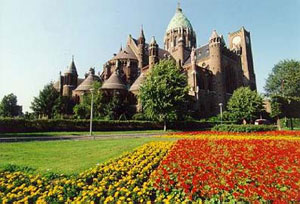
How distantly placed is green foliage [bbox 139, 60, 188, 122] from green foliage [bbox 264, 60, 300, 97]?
4067cm

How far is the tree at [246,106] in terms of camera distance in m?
43.2

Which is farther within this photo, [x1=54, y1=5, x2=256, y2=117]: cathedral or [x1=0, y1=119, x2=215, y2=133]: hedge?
[x1=54, y1=5, x2=256, y2=117]: cathedral

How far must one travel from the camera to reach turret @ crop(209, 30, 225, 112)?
53.7 m

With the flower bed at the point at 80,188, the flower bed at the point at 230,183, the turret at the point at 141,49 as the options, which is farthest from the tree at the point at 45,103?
the flower bed at the point at 230,183

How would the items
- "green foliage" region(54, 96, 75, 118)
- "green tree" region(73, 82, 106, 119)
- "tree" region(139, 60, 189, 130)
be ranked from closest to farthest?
"tree" region(139, 60, 189, 130) < "green tree" region(73, 82, 106, 119) < "green foliage" region(54, 96, 75, 118)

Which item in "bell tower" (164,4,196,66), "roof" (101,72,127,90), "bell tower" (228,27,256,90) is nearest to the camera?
"roof" (101,72,127,90)

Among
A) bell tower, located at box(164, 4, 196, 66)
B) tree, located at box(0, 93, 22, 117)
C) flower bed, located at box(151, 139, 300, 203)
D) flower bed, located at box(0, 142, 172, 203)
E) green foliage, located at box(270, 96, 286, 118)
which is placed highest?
bell tower, located at box(164, 4, 196, 66)

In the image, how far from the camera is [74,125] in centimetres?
2748

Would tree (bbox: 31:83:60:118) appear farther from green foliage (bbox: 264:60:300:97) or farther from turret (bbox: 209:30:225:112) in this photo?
green foliage (bbox: 264:60:300:97)

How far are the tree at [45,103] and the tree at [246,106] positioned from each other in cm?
4024

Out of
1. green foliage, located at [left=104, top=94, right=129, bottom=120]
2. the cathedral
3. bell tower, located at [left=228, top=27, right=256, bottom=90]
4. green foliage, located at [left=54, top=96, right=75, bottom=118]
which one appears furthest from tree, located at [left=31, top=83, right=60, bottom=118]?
bell tower, located at [left=228, top=27, right=256, bottom=90]

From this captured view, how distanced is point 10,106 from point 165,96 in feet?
268

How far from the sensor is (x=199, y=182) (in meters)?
4.90

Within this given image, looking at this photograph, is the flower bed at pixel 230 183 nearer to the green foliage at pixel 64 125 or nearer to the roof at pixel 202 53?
the green foliage at pixel 64 125
